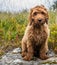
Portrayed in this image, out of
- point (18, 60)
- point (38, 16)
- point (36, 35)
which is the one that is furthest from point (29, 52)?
point (38, 16)

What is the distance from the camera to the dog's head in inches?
271

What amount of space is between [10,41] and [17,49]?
1.08 meters

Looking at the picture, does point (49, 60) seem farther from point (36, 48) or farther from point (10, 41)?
point (10, 41)

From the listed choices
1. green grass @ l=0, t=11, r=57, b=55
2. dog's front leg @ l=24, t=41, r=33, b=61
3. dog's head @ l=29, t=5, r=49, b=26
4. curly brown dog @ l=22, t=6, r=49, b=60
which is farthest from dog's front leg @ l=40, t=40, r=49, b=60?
green grass @ l=0, t=11, r=57, b=55

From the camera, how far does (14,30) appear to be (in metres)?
9.86

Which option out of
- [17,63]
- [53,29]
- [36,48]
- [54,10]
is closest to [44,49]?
[36,48]

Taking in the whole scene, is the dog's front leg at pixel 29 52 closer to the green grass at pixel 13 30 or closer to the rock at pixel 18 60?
the rock at pixel 18 60

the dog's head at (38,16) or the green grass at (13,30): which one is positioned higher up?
the dog's head at (38,16)

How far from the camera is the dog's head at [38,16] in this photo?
22.6 feet

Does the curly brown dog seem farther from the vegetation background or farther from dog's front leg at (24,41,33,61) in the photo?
the vegetation background

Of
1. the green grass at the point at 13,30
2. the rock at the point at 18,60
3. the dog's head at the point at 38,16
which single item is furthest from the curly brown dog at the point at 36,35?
the green grass at the point at 13,30

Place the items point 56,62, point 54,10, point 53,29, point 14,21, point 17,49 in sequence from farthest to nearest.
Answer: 1. point 54,10
2. point 14,21
3. point 53,29
4. point 17,49
5. point 56,62

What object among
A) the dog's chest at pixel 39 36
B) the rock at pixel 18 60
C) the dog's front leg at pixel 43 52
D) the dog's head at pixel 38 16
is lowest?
the rock at pixel 18 60

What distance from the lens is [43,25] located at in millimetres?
7352
